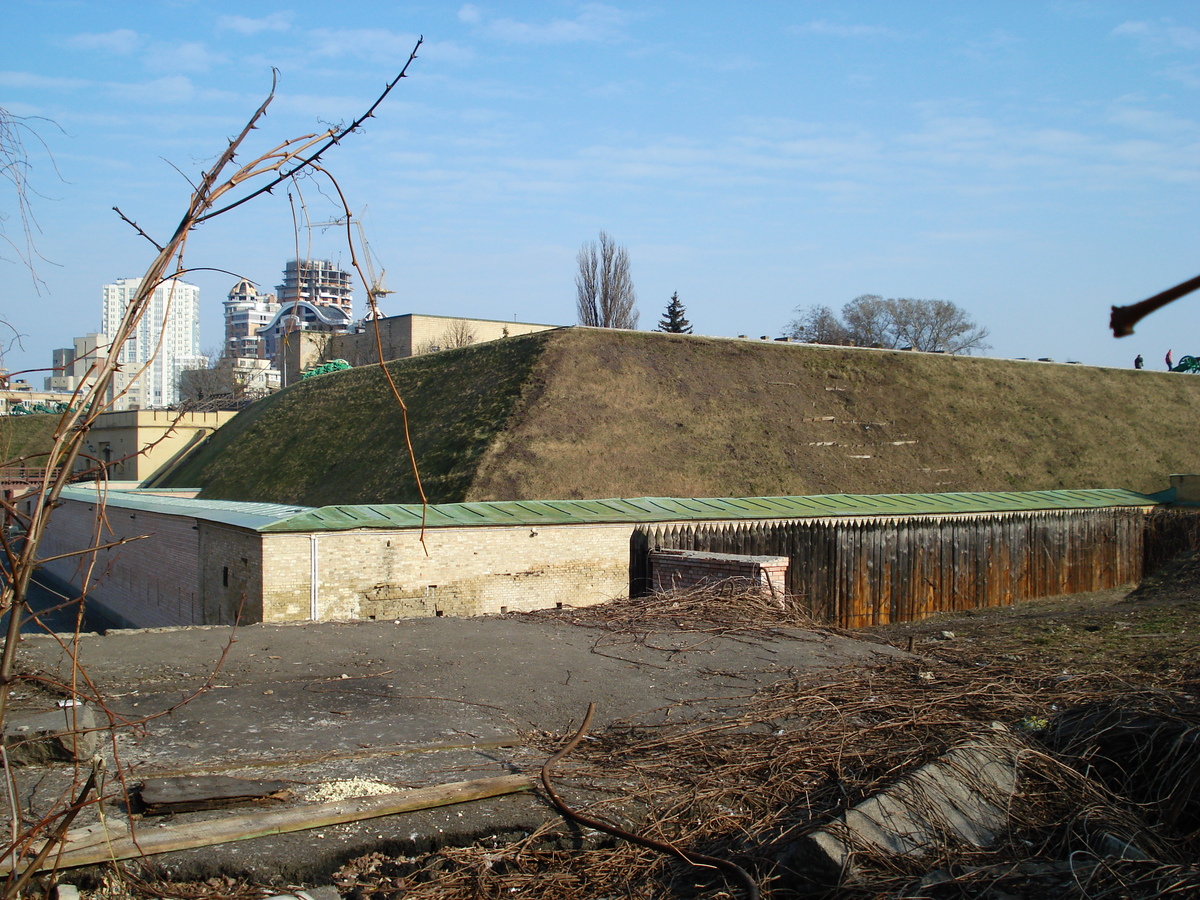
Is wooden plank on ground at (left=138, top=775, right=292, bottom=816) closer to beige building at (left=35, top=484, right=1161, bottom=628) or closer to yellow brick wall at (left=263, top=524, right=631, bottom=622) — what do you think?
beige building at (left=35, top=484, right=1161, bottom=628)

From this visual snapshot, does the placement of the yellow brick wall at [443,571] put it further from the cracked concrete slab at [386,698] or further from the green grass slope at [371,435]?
the green grass slope at [371,435]

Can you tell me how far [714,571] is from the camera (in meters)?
13.3

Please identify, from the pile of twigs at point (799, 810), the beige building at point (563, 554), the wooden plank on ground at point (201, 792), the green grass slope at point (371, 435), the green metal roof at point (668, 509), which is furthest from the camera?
the green grass slope at point (371, 435)

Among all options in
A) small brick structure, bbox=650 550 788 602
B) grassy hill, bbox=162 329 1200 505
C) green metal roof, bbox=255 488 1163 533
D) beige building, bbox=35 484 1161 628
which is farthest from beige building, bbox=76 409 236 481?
small brick structure, bbox=650 550 788 602

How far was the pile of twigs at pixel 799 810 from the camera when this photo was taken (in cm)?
426

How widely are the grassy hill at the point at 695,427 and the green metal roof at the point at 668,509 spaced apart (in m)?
4.94

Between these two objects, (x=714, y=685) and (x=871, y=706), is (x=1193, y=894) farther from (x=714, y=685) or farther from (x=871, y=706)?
(x=714, y=685)

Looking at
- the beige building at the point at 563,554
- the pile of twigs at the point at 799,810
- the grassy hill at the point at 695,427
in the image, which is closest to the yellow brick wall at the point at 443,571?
the beige building at the point at 563,554

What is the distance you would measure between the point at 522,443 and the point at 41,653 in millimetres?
16335

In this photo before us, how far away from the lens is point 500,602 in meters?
14.4

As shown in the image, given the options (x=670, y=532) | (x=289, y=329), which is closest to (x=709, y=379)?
(x=670, y=532)

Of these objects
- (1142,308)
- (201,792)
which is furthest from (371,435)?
(1142,308)

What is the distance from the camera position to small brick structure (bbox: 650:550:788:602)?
12.6 metres

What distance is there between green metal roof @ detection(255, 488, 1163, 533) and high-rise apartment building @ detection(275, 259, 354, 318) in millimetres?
10061
